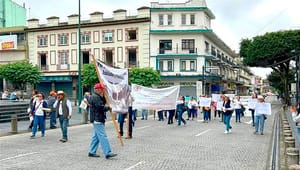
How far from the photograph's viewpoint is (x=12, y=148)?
37.2ft

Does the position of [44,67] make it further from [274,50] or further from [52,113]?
[52,113]

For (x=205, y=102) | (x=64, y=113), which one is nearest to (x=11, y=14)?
(x=205, y=102)

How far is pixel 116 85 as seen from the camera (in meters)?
12.1

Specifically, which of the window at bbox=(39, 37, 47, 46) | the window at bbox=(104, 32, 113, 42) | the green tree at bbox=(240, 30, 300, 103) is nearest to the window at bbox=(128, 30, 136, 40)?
the window at bbox=(104, 32, 113, 42)

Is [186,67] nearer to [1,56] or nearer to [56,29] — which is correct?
[56,29]

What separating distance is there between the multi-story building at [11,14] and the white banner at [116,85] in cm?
6085

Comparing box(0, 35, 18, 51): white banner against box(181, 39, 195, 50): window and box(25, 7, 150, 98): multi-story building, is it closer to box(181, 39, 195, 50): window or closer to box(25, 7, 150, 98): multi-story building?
box(25, 7, 150, 98): multi-story building

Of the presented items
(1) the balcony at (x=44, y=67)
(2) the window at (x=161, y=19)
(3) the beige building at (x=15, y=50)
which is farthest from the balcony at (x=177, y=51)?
(3) the beige building at (x=15, y=50)

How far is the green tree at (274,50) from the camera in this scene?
4697cm

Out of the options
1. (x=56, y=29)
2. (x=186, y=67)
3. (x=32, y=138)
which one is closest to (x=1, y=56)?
(x=56, y=29)

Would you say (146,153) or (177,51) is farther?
(177,51)

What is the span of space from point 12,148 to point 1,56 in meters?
50.7

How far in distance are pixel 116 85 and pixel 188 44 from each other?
3985 cm

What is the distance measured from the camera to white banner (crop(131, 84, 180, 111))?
1900cm
